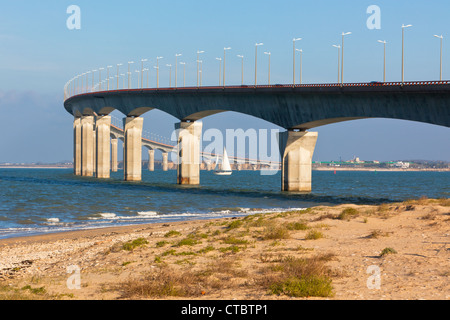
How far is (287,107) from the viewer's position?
67.6m

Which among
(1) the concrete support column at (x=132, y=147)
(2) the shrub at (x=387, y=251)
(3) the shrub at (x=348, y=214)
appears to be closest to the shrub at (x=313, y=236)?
(2) the shrub at (x=387, y=251)

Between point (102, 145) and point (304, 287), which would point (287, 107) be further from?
point (102, 145)

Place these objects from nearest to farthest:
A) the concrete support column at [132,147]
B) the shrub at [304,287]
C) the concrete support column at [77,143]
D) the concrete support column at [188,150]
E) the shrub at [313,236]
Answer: the shrub at [304,287]
the shrub at [313,236]
the concrete support column at [188,150]
the concrete support column at [132,147]
the concrete support column at [77,143]

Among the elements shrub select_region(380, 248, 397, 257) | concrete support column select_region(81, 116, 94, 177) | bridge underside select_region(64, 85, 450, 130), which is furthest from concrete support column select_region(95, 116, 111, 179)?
shrub select_region(380, 248, 397, 257)

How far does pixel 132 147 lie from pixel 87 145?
30.7m

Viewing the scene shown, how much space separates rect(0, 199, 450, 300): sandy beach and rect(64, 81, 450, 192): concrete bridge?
28.8m

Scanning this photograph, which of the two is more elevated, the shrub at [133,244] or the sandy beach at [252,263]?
the sandy beach at [252,263]

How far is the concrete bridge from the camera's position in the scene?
51.9 metres

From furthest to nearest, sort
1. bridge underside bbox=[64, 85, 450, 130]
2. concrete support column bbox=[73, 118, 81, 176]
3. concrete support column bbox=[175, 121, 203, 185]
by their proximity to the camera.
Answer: concrete support column bbox=[73, 118, 81, 176], concrete support column bbox=[175, 121, 203, 185], bridge underside bbox=[64, 85, 450, 130]

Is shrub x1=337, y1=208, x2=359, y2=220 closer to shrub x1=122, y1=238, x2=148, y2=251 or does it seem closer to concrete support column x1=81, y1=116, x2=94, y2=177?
shrub x1=122, y1=238, x2=148, y2=251

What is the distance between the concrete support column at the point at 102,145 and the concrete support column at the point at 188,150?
3242cm

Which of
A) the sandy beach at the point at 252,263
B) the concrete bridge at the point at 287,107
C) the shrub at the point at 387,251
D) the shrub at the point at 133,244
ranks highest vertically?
the concrete bridge at the point at 287,107

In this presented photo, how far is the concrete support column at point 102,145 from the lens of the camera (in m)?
116

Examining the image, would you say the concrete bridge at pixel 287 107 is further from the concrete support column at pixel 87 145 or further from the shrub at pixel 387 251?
the shrub at pixel 387 251
